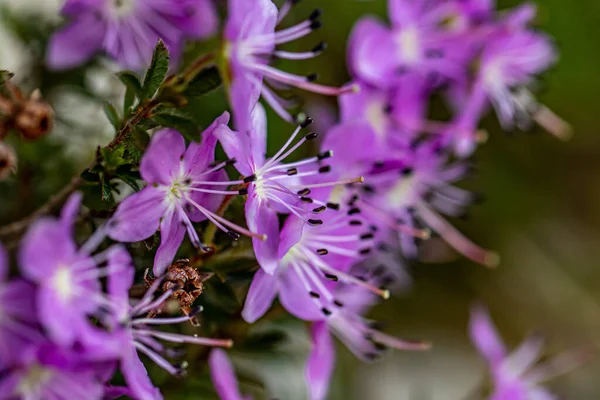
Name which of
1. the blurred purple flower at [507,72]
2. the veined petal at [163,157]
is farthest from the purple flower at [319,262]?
the blurred purple flower at [507,72]

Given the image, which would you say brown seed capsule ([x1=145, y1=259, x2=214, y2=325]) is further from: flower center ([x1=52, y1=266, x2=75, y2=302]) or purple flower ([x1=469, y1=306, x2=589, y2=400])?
purple flower ([x1=469, y1=306, x2=589, y2=400])

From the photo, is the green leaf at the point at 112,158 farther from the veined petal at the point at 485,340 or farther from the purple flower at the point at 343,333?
the veined petal at the point at 485,340

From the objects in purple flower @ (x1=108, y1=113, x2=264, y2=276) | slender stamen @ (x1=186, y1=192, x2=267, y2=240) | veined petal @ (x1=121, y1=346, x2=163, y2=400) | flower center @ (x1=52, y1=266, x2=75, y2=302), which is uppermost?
flower center @ (x1=52, y1=266, x2=75, y2=302)

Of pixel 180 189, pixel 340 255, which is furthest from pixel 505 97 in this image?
pixel 180 189

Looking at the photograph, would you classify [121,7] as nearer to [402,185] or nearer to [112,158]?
[112,158]

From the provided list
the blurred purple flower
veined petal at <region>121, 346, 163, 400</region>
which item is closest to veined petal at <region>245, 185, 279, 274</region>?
veined petal at <region>121, 346, 163, 400</region>

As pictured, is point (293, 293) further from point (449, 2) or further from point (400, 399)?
point (400, 399)
